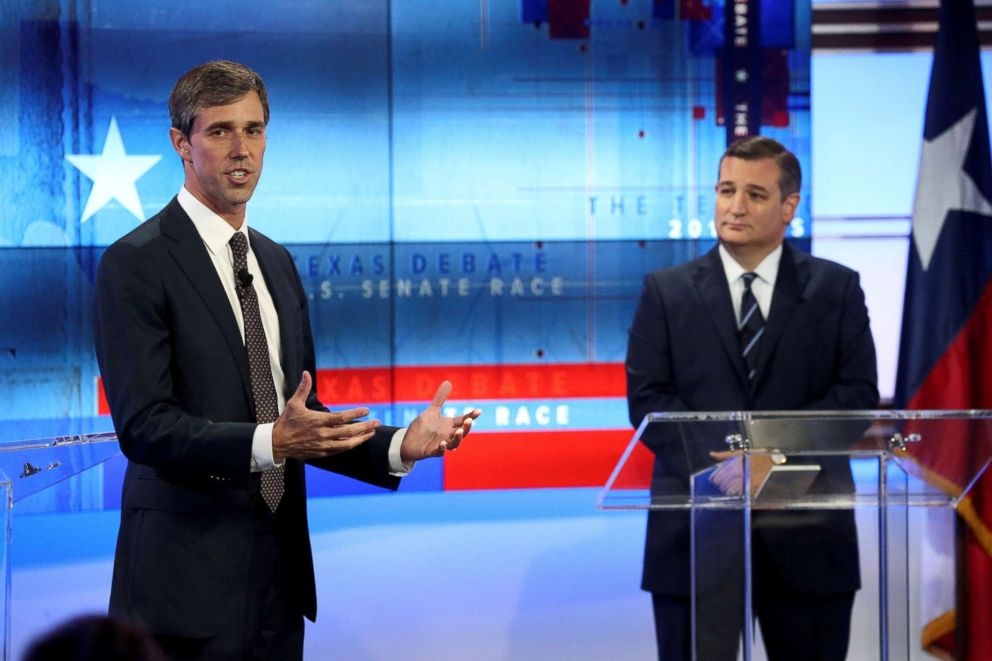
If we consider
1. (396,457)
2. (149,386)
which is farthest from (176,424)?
(396,457)

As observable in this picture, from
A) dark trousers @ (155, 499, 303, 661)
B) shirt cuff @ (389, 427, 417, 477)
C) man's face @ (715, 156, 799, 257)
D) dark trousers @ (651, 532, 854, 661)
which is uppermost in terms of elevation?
man's face @ (715, 156, 799, 257)

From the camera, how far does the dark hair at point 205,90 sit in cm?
218

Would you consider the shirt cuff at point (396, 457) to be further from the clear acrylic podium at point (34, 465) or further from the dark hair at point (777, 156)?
the dark hair at point (777, 156)

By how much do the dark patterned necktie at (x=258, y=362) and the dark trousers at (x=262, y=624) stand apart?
0.04 m

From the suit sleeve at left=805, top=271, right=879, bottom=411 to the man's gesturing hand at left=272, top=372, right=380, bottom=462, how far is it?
1.42 meters

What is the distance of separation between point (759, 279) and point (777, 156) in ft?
1.13

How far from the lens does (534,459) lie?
4.49 metres

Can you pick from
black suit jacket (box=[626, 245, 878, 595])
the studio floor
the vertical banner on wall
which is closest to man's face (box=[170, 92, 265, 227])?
black suit jacket (box=[626, 245, 878, 595])

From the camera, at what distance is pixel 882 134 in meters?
5.27

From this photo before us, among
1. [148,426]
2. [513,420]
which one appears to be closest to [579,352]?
→ [513,420]

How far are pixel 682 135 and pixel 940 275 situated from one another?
3.44 ft

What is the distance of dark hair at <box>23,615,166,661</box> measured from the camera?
3.20 feet

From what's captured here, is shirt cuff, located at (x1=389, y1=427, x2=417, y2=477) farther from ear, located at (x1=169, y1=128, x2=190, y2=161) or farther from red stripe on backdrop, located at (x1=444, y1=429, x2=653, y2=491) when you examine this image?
red stripe on backdrop, located at (x1=444, y1=429, x2=653, y2=491)

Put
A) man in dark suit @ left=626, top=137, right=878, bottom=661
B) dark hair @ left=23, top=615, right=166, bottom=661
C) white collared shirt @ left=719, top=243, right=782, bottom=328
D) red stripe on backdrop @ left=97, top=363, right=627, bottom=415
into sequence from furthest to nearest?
red stripe on backdrop @ left=97, top=363, right=627, bottom=415, white collared shirt @ left=719, top=243, right=782, bottom=328, man in dark suit @ left=626, top=137, right=878, bottom=661, dark hair @ left=23, top=615, right=166, bottom=661
